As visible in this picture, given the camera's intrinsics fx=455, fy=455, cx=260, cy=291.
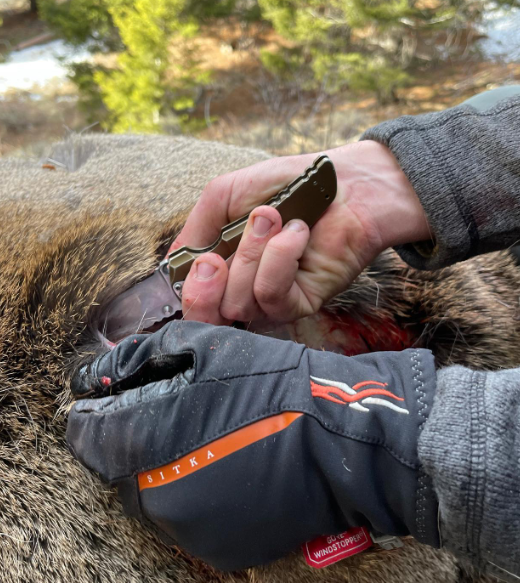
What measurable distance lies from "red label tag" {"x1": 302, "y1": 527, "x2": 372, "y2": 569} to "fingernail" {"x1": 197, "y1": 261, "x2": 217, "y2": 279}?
97cm

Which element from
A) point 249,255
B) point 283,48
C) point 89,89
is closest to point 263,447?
point 249,255

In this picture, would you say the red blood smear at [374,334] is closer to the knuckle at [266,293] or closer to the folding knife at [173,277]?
the knuckle at [266,293]

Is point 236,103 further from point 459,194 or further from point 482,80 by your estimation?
point 459,194

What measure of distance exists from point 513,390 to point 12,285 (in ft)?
5.35

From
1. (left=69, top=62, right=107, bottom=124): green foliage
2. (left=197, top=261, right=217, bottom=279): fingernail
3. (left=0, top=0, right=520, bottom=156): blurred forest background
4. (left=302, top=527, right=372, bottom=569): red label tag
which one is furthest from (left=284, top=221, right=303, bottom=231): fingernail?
(left=69, top=62, right=107, bottom=124): green foliage

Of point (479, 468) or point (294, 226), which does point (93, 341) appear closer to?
point (294, 226)

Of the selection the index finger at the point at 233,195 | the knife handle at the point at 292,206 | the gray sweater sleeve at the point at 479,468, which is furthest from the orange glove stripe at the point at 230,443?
the index finger at the point at 233,195

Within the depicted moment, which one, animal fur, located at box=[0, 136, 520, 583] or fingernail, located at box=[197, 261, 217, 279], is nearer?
animal fur, located at box=[0, 136, 520, 583]

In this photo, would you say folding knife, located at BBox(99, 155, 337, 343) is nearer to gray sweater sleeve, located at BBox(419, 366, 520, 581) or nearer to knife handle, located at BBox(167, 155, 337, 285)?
knife handle, located at BBox(167, 155, 337, 285)

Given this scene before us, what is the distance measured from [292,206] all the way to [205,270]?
18.5 inches

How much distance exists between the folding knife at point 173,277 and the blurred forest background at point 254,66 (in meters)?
7.99

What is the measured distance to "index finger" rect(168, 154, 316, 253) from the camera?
2.04m

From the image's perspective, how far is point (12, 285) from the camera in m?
1.61

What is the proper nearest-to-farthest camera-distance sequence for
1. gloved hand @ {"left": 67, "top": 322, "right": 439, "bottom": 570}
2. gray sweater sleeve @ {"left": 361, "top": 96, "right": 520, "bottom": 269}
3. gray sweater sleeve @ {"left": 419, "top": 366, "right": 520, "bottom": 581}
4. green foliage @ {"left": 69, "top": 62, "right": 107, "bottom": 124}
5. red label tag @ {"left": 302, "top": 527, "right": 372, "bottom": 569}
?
gray sweater sleeve @ {"left": 419, "top": 366, "right": 520, "bottom": 581} → gloved hand @ {"left": 67, "top": 322, "right": 439, "bottom": 570} → red label tag @ {"left": 302, "top": 527, "right": 372, "bottom": 569} → gray sweater sleeve @ {"left": 361, "top": 96, "right": 520, "bottom": 269} → green foliage @ {"left": 69, "top": 62, "right": 107, "bottom": 124}
